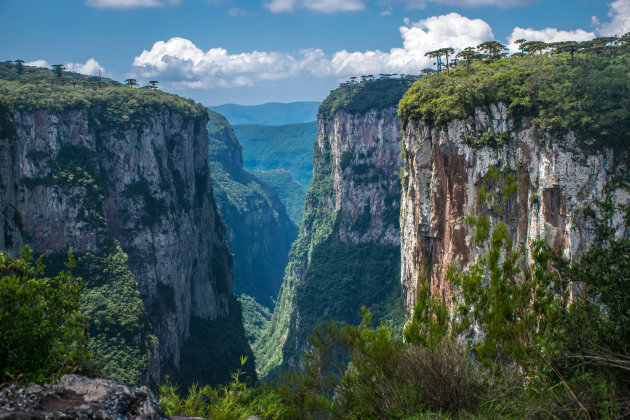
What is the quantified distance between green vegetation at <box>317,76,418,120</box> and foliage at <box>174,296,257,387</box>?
40578mm

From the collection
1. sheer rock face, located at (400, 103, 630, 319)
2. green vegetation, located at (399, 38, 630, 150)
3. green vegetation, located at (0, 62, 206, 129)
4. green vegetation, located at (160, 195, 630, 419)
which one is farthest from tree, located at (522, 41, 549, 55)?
green vegetation, located at (0, 62, 206, 129)

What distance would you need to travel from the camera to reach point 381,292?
6881 cm

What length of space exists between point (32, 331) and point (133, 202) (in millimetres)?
43085

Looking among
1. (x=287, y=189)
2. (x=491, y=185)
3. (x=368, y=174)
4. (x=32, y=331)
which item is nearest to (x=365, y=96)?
(x=368, y=174)

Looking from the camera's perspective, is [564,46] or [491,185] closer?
[491,185]

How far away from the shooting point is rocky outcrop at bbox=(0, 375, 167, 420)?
16.6ft

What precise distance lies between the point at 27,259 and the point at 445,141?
21612mm

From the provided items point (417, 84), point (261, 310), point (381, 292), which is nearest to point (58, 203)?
point (417, 84)

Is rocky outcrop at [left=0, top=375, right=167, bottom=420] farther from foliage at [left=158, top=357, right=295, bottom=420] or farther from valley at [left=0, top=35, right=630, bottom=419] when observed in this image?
foliage at [left=158, top=357, right=295, bottom=420]

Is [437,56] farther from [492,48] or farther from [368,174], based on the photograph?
[368,174]

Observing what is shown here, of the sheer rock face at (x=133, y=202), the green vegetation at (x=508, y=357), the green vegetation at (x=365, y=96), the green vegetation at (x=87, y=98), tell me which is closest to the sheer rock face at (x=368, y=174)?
the green vegetation at (x=365, y=96)

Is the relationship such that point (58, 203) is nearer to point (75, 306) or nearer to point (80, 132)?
point (80, 132)

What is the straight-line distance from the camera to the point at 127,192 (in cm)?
4738

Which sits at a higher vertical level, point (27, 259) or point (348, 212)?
point (27, 259)
